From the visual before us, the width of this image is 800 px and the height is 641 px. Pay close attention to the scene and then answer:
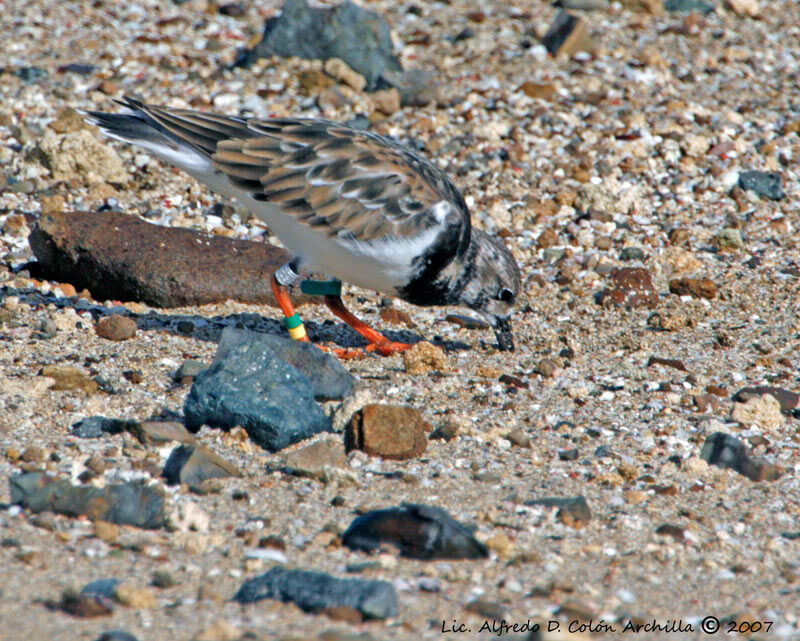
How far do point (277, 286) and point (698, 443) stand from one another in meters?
2.56

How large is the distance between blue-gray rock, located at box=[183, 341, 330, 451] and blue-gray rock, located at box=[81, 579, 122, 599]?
4.17 feet

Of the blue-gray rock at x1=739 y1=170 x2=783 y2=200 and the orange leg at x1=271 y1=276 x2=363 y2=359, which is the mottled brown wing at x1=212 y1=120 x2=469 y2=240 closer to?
the orange leg at x1=271 y1=276 x2=363 y2=359

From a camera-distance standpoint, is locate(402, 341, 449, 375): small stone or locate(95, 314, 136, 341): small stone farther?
locate(95, 314, 136, 341): small stone

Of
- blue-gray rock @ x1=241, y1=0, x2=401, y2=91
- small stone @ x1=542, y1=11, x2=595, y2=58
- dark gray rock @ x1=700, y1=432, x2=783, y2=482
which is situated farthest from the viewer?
small stone @ x1=542, y1=11, x2=595, y2=58

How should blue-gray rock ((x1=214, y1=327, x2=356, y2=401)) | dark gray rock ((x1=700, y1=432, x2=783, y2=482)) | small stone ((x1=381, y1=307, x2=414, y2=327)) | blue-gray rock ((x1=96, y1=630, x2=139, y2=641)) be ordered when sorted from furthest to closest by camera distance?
small stone ((x1=381, y1=307, x2=414, y2=327))
blue-gray rock ((x1=214, y1=327, x2=356, y2=401))
dark gray rock ((x1=700, y1=432, x2=783, y2=482))
blue-gray rock ((x1=96, y1=630, x2=139, y2=641))

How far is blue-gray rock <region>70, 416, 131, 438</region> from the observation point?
432cm

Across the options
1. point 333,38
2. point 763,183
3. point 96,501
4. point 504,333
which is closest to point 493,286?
point 504,333

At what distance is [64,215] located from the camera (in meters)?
6.12

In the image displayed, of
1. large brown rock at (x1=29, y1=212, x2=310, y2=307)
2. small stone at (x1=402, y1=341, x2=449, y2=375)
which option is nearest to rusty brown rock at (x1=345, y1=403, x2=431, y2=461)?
Answer: small stone at (x1=402, y1=341, x2=449, y2=375)

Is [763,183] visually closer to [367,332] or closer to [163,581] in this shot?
[367,332]

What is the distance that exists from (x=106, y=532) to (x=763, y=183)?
18.3 feet

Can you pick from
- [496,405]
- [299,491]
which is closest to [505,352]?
[496,405]

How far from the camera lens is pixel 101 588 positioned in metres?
3.10

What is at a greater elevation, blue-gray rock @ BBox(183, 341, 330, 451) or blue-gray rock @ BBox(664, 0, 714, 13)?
blue-gray rock @ BBox(664, 0, 714, 13)
